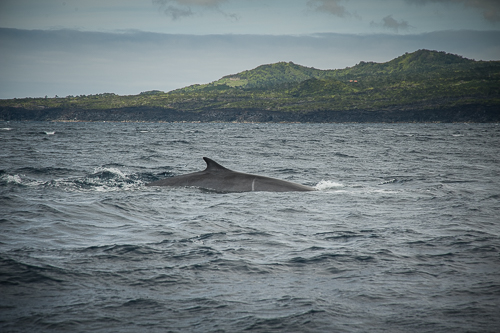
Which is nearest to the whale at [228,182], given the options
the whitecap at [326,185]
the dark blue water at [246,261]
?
the dark blue water at [246,261]

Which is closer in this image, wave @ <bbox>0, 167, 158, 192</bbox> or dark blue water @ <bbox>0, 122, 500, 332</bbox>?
dark blue water @ <bbox>0, 122, 500, 332</bbox>

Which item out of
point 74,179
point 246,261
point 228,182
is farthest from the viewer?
point 74,179

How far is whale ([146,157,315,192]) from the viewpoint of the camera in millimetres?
15219

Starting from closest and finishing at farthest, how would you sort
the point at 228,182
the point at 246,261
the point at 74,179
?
1. the point at 246,261
2. the point at 228,182
3. the point at 74,179

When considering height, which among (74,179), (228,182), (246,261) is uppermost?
(228,182)

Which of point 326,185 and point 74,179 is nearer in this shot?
point 326,185

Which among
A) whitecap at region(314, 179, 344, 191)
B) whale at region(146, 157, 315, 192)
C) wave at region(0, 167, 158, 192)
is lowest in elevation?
wave at region(0, 167, 158, 192)

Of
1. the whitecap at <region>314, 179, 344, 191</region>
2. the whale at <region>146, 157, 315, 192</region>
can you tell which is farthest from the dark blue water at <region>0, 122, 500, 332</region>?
the whitecap at <region>314, 179, 344, 191</region>

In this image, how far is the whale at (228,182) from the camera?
1522cm

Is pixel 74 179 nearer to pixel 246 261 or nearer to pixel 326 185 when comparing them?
pixel 326 185

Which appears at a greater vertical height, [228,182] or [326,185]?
[228,182]

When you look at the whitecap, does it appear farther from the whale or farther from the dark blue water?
the dark blue water

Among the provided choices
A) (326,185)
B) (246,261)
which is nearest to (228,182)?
(326,185)

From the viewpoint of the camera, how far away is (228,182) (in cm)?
1552
